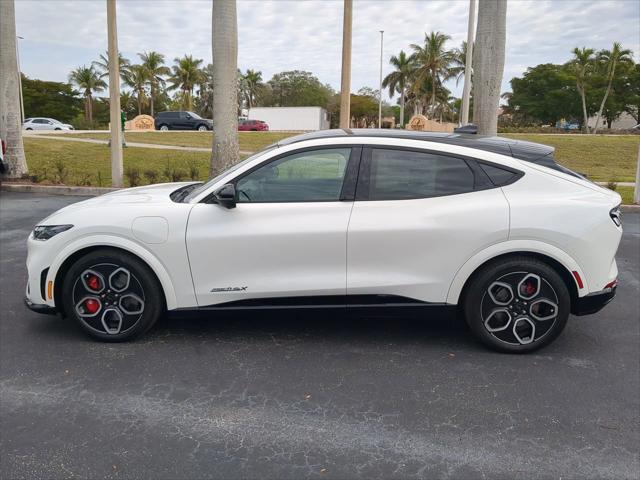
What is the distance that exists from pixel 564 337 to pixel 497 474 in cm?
214

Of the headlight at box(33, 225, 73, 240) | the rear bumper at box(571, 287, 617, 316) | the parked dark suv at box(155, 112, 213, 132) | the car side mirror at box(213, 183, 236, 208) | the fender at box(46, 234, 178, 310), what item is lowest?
the rear bumper at box(571, 287, 617, 316)

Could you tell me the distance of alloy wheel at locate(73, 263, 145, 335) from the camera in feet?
13.3

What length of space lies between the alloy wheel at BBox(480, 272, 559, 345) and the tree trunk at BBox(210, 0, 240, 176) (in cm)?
843

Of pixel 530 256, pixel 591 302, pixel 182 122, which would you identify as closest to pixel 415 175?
pixel 530 256

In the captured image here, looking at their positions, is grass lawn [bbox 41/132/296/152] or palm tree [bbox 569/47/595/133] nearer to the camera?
grass lawn [bbox 41/132/296/152]

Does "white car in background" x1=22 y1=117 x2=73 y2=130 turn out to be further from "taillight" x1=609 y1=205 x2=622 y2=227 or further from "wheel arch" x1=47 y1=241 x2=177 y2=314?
"taillight" x1=609 y1=205 x2=622 y2=227

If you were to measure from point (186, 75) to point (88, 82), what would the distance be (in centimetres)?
1200

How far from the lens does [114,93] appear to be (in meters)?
13.4

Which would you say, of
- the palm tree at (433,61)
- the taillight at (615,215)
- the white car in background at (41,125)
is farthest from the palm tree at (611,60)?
the taillight at (615,215)

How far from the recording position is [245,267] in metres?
3.98

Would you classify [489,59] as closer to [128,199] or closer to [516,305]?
[516,305]

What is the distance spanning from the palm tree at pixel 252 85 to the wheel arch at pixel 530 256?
8008 cm

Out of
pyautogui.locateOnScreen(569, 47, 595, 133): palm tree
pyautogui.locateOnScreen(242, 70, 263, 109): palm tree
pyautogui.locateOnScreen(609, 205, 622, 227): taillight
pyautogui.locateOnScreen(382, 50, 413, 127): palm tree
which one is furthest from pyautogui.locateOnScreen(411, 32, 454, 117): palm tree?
pyautogui.locateOnScreen(609, 205, 622, 227): taillight

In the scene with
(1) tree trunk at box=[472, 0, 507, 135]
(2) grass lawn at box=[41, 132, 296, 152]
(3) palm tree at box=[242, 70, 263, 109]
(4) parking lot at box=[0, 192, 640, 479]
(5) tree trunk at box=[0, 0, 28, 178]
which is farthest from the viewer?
(3) palm tree at box=[242, 70, 263, 109]
